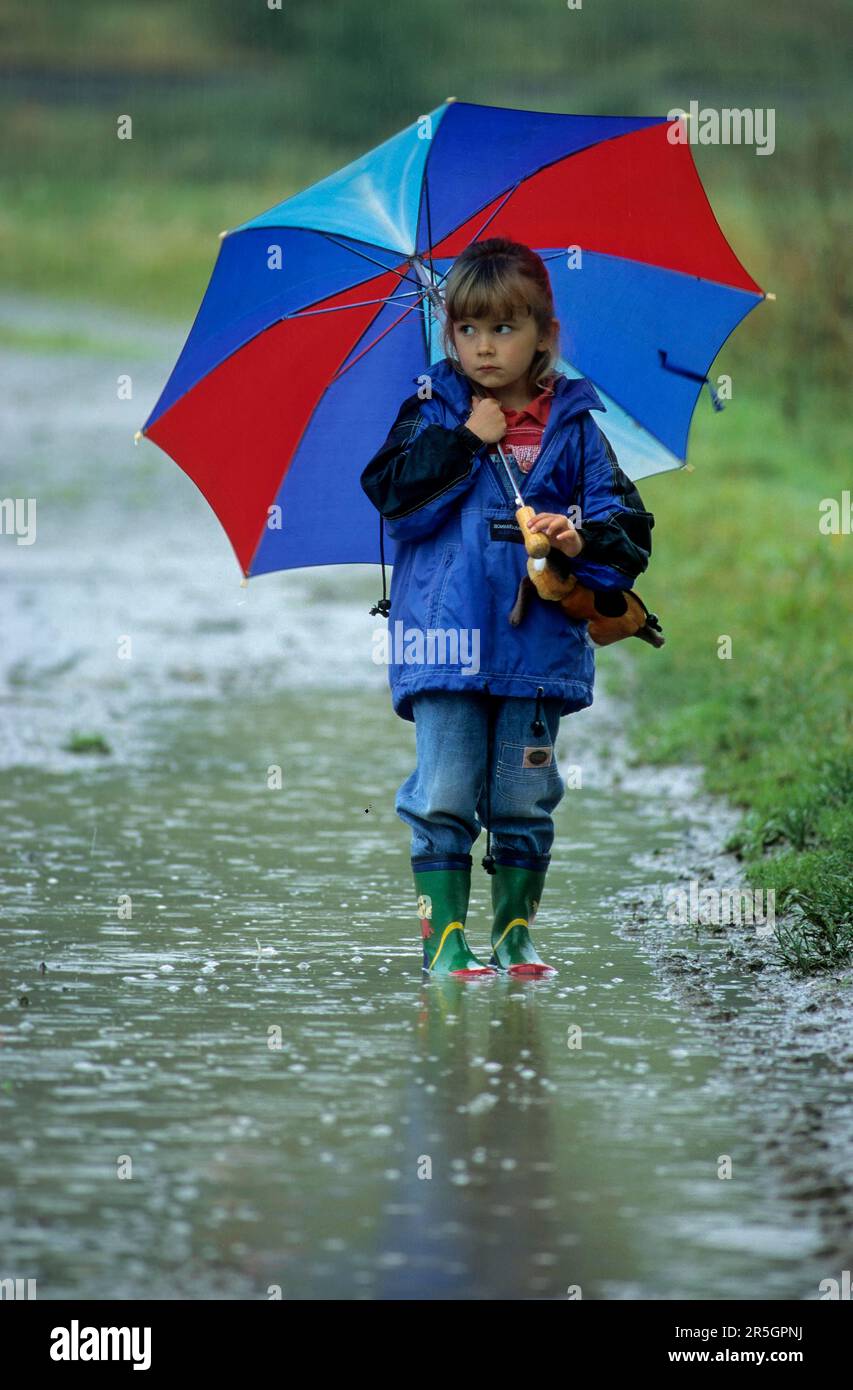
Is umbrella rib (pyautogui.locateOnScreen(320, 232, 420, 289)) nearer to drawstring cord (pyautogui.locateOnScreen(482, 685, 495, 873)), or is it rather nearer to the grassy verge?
drawstring cord (pyautogui.locateOnScreen(482, 685, 495, 873))

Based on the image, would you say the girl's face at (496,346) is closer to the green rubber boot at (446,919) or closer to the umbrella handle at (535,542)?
the umbrella handle at (535,542)

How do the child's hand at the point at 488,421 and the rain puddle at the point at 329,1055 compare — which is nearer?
the rain puddle at the point at 329,1055

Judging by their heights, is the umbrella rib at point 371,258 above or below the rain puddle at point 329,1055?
above

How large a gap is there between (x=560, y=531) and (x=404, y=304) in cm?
94

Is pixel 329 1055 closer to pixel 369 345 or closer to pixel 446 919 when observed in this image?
pixel 446 919

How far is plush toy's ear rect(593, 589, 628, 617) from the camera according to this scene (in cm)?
514

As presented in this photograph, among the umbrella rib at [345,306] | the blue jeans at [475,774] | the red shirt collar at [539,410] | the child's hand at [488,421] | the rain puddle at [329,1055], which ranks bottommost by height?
the rain puddle at [329,1055]

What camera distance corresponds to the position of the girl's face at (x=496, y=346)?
513 cm

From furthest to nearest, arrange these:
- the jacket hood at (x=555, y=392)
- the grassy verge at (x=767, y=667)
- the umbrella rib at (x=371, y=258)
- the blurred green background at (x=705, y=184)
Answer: the blurred green background at (x=705, y=184) < the grassy verge at (x=767, y=667) < the umbrella rib at (x=371, y=258) < the jacket hood at (x=555, y=392)

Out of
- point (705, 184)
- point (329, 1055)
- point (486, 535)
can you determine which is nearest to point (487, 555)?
point (486, 535)

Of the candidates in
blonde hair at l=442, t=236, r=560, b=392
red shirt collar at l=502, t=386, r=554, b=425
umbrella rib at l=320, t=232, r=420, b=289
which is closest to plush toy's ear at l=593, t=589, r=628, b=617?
red shirt collar at l=502, t=386, r=554, b=425

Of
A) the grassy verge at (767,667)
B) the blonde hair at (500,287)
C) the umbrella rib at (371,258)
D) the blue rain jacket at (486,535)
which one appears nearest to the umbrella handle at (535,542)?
the blue rain jacket at (486,535)

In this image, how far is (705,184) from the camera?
93.1 feet

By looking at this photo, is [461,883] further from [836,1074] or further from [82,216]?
[82,216]
